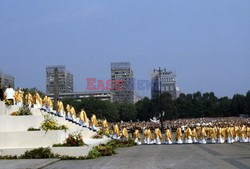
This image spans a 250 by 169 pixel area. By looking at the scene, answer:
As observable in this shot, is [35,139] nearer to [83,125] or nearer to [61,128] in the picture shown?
[61,128]

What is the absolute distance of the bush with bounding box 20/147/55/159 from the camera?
1730 centimetres

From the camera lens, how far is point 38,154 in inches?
682

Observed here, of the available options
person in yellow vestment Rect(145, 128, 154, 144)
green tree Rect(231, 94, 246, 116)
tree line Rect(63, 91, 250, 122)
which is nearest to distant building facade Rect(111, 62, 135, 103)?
tree line Rect(63, 91, 250, 122)

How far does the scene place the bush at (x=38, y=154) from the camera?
17297 mm

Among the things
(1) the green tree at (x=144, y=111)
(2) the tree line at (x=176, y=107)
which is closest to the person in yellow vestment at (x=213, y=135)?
(2) the tree line at (x=176, y=107)

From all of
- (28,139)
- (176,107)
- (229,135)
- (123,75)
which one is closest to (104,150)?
(28,139)

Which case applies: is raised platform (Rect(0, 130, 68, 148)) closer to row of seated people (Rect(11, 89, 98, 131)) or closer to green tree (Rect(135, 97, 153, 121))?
row of seated people (Rect(11, 89, 98, 131))

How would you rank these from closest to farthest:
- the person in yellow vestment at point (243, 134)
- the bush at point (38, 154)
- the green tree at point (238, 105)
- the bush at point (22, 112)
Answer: the bush at point (38, 154) < the bush at point (22, 112) < the person in yellow vestment at point (243, 134) < the green tree at point (238, 105)

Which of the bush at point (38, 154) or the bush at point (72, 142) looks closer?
the bush at point (38, 154)

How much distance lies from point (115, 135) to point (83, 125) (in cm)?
537

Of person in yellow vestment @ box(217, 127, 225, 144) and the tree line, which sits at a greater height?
the tree line

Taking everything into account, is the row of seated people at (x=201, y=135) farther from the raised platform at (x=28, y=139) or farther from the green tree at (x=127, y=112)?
the green tree at (x=127, y=112)

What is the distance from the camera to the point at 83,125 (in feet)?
99.6

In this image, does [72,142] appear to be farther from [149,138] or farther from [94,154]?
[149,138]
